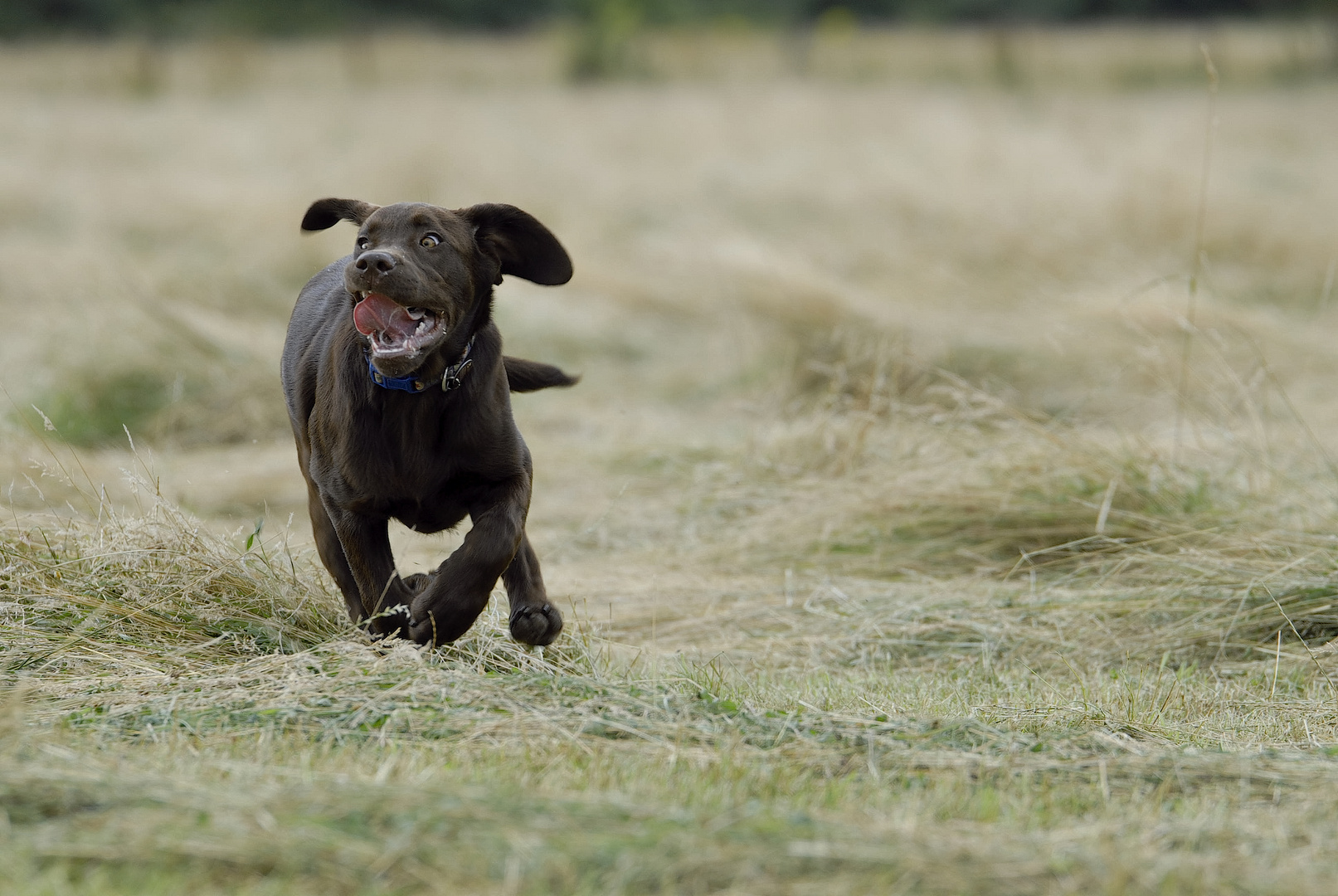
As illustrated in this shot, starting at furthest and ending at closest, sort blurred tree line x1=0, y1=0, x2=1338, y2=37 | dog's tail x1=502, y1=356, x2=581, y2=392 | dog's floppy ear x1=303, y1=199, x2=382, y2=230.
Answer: blurred tree line x1=0, y1=0, x2=1338, y2=37, dog's tail x1=502, y1=356, x2=581, y2=392, dog's floppy ear x1=303, y1=199, x2=382, y2=230

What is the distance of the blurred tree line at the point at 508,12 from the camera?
3198cm

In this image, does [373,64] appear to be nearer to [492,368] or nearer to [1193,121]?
[1193,121]

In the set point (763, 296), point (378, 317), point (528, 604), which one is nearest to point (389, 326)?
point (378, 317)

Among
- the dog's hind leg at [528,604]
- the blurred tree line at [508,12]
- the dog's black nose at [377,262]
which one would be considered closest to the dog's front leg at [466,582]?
the dog's hind leg at [528,604]

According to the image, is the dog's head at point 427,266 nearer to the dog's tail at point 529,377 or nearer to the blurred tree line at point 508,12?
the dog's tail at point 529,377

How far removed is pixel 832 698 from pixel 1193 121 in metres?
15.0

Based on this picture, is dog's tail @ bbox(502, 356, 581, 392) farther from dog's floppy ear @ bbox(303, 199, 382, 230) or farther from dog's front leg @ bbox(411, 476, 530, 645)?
dog's front leg @ bbox(411, 476, 530, 645)

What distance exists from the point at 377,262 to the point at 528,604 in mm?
1000

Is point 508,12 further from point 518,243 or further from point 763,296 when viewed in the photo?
point 518,243

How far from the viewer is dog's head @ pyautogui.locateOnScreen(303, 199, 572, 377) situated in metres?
3.51

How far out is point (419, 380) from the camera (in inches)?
144

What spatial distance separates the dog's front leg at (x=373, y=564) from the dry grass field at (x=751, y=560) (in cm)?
18

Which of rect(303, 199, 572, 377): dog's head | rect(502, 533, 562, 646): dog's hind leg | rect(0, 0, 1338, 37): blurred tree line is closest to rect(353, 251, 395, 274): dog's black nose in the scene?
rect(303, 199, 572, 377): dog's head

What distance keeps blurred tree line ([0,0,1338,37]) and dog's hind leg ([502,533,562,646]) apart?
73.8ft
